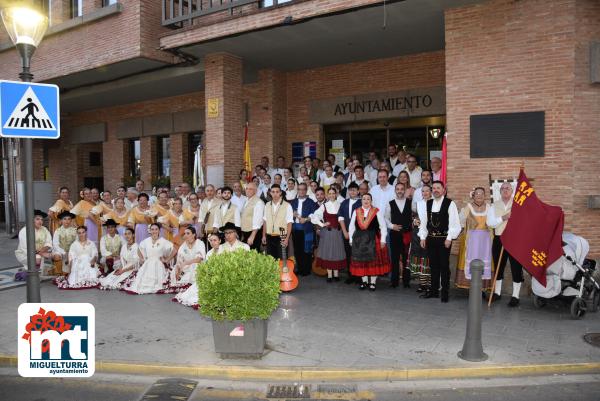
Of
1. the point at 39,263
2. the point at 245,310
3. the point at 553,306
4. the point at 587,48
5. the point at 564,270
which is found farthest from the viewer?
the point at 39,263

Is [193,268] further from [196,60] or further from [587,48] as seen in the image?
[587,48]

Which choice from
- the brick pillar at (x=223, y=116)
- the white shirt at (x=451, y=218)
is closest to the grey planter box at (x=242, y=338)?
Answer: the white shirt at (x=451, y=218)

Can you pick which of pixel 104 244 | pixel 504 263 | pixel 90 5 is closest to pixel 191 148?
pixel 90 5

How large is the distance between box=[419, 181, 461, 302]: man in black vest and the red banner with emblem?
841 millimetres

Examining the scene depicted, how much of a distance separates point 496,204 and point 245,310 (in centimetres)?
486

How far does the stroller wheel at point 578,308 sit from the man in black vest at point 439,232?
1.83 metres

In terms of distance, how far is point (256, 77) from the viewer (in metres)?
14.3

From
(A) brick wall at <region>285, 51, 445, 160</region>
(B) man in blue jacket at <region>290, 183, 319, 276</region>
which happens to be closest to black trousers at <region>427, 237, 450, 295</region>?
(B) man in blue jacket at <region>290, 183, 319, 276</region>

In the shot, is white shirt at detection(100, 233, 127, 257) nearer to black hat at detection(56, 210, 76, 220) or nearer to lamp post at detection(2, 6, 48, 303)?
black hat at detection(56, 210, 76, 220)

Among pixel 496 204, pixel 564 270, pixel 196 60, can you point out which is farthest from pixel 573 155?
pixel 196 60

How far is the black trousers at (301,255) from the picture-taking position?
10045mm

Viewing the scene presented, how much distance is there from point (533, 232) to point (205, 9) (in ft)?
29.0

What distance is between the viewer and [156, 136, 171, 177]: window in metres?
18.3

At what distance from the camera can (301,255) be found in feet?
33.2
